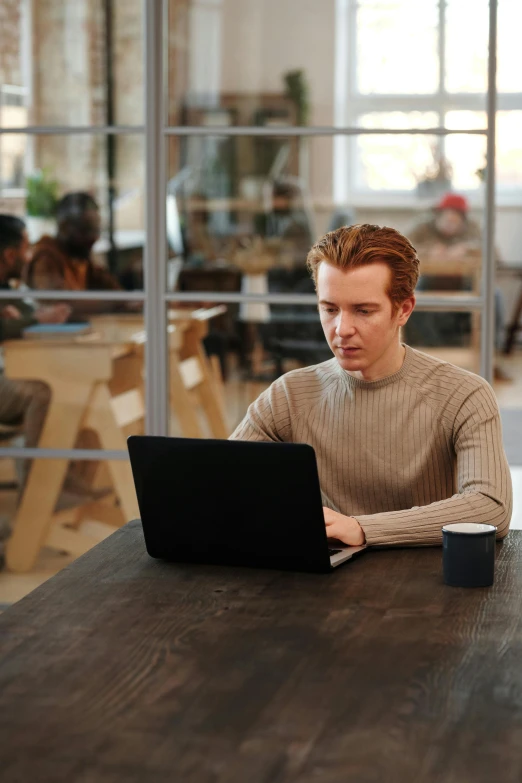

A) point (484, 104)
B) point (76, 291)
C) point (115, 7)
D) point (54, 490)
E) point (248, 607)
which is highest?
point (115, 7)

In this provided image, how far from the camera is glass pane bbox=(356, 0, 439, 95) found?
12.1ft

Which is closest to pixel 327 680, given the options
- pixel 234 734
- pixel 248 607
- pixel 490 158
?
pixel 234 734

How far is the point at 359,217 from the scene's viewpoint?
382cm

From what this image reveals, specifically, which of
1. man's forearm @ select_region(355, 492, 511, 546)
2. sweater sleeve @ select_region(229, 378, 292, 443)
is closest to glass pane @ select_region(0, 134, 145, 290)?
sweater sleeve @ select_region(229, 378, 292, 443)

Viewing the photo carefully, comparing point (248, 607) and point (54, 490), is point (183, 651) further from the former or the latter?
point (54, 490)

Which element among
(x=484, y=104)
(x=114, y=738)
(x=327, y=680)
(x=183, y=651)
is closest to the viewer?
(x=114, y=738)

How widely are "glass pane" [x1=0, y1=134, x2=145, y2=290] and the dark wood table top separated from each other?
2.20 m

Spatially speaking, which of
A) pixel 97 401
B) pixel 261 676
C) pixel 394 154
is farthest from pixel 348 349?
pixel 97 401

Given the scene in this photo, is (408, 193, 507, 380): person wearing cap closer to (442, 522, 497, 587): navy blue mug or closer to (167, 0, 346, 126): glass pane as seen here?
→ (167, 0, 346, 126): glass pane

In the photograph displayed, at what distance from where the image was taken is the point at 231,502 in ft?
5.68

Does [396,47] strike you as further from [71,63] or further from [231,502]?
[231,502]

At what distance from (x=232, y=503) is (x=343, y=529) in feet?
0.75

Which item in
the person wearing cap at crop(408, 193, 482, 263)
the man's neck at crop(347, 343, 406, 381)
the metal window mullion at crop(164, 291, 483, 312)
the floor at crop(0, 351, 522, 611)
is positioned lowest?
the floor at crop(0, 351, 522, 611)

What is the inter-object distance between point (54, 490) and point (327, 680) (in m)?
2.87
